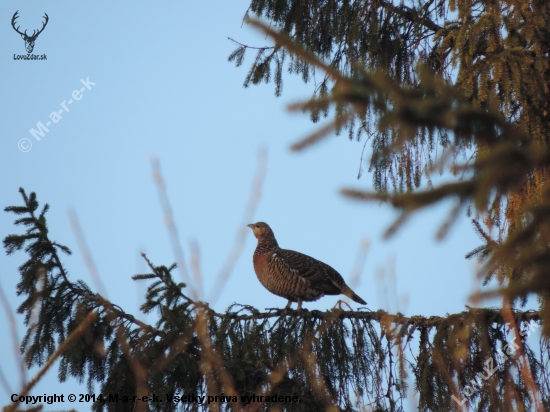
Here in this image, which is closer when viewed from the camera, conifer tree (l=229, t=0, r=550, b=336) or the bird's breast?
conifer tree (l=229, t=0, r=550, b=336)

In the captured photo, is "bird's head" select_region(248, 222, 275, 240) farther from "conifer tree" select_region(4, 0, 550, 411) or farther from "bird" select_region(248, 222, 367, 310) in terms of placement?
"conifer tree" select_region(4, 0, 550, 411)

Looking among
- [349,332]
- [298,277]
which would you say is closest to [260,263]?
[298,277]

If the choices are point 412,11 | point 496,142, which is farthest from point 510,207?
point 496,142

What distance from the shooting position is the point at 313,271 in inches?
301

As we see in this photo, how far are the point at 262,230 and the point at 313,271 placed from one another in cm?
132

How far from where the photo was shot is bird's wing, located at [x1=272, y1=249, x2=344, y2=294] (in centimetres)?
759

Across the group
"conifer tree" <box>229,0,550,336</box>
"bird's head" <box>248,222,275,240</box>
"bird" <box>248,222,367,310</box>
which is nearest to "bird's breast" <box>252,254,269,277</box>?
"bird" <box>248,222,367,310</box>

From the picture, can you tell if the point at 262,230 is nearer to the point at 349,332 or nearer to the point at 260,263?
the point at 260,263

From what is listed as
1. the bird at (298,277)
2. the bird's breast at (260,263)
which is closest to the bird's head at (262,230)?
the bird's breast at (260,263)

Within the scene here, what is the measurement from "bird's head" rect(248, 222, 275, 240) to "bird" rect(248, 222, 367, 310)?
62 centimetres

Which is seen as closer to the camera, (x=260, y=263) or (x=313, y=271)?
(x=313, y=271)

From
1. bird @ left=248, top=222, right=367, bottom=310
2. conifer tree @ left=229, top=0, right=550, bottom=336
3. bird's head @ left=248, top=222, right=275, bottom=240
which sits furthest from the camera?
bird's head @ left=248, top=222, right=275, bottom=240

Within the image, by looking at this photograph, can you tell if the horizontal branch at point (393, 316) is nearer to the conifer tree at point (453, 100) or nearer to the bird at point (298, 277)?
the conifer tree at point (453, 100)

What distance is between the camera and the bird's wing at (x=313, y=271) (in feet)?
24.9
